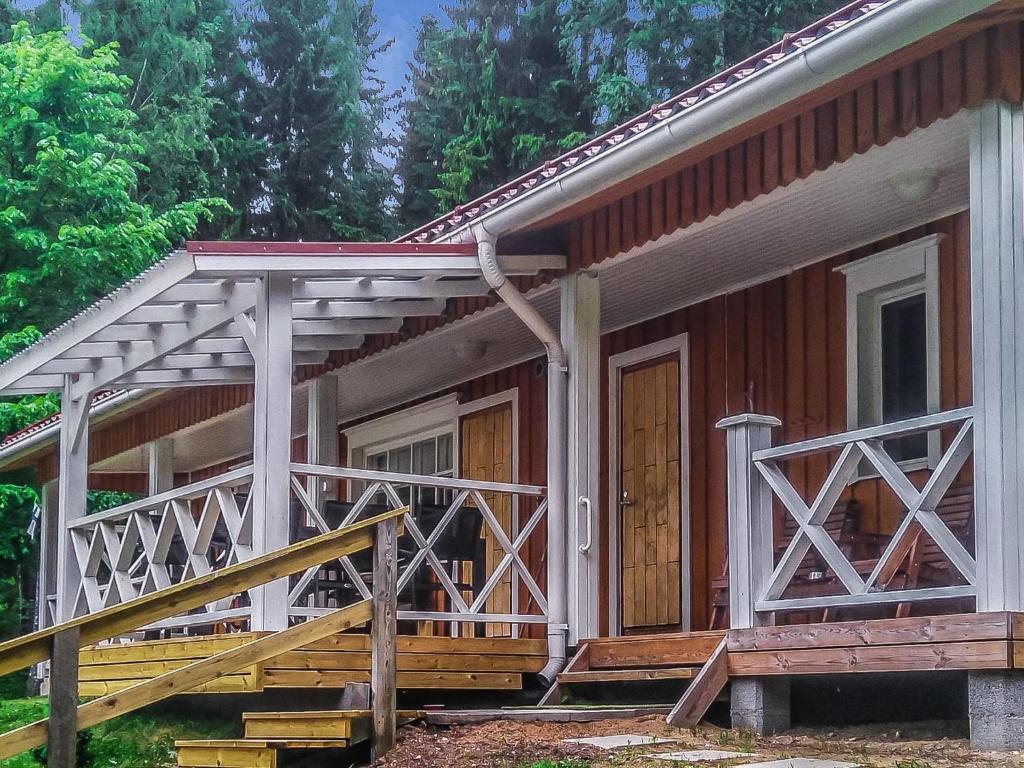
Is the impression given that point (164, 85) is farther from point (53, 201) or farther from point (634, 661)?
point (634, 661)

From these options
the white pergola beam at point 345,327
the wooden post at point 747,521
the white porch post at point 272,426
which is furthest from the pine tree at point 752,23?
the wooden post at point 747,521

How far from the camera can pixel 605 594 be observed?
1006cm

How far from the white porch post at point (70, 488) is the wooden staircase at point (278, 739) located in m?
3.78

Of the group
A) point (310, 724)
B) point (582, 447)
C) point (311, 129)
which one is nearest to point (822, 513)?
point (582, 447)

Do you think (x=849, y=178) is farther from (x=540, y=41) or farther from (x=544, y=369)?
(x=540, y=41)

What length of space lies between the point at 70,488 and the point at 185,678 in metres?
4.71

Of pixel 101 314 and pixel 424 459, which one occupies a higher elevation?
pixel 101 314

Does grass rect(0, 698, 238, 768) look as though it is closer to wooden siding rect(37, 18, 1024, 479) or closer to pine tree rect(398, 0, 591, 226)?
wooden siding rect(37, 18, 1024, 479)

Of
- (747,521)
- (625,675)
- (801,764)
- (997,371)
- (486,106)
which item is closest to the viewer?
(801,764)

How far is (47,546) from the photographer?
15648 millimetres

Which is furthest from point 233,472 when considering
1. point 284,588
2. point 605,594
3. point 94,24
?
point 94,24

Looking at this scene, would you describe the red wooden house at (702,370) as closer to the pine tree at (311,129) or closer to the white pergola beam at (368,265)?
the white pergola beam at (368,265)

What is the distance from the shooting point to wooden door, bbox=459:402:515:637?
457 inches

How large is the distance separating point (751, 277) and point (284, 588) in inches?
139
